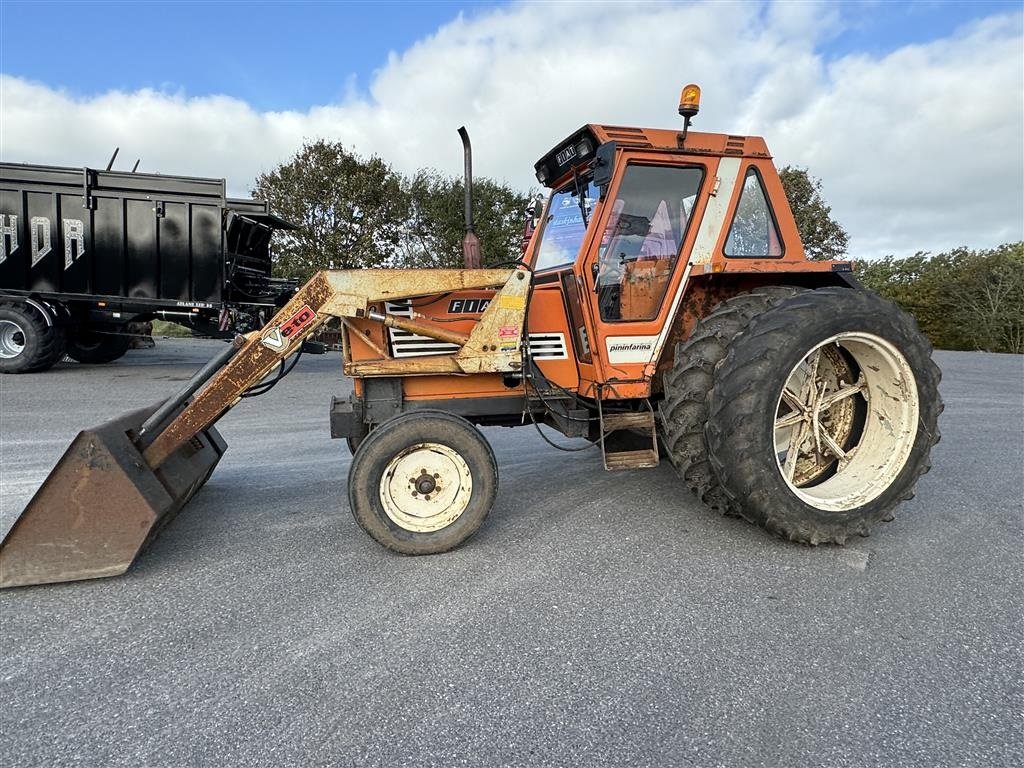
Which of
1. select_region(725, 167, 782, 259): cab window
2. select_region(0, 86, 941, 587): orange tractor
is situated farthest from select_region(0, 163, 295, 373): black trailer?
select_region(725, 167, 782, 259): cab window

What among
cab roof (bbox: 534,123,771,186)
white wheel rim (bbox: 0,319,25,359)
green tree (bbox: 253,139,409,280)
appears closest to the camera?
cab roof (bbox: 534,123,771,186)

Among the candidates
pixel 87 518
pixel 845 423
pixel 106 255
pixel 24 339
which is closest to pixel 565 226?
pixel 845 423

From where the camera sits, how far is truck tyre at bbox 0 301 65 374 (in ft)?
29.6

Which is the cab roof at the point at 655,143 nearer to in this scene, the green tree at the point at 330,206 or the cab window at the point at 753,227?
the cab window at the point at 753,227

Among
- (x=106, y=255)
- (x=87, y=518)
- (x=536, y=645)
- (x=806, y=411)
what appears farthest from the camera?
(x=106, y=255)

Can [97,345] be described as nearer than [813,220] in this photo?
Yes

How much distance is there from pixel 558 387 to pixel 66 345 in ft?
32.3

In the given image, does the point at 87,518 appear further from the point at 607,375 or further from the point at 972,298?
the point at 972,298

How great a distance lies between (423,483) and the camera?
295 centimetres

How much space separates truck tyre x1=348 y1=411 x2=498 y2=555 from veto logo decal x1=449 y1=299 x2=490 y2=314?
69cm

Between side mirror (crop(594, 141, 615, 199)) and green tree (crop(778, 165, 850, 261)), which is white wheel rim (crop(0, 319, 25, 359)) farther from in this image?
green tree (crop(778, 165, 850, 261))

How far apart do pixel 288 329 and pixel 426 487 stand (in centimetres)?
106

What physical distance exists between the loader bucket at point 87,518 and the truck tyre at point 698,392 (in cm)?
251

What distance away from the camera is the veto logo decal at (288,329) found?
2920mm
